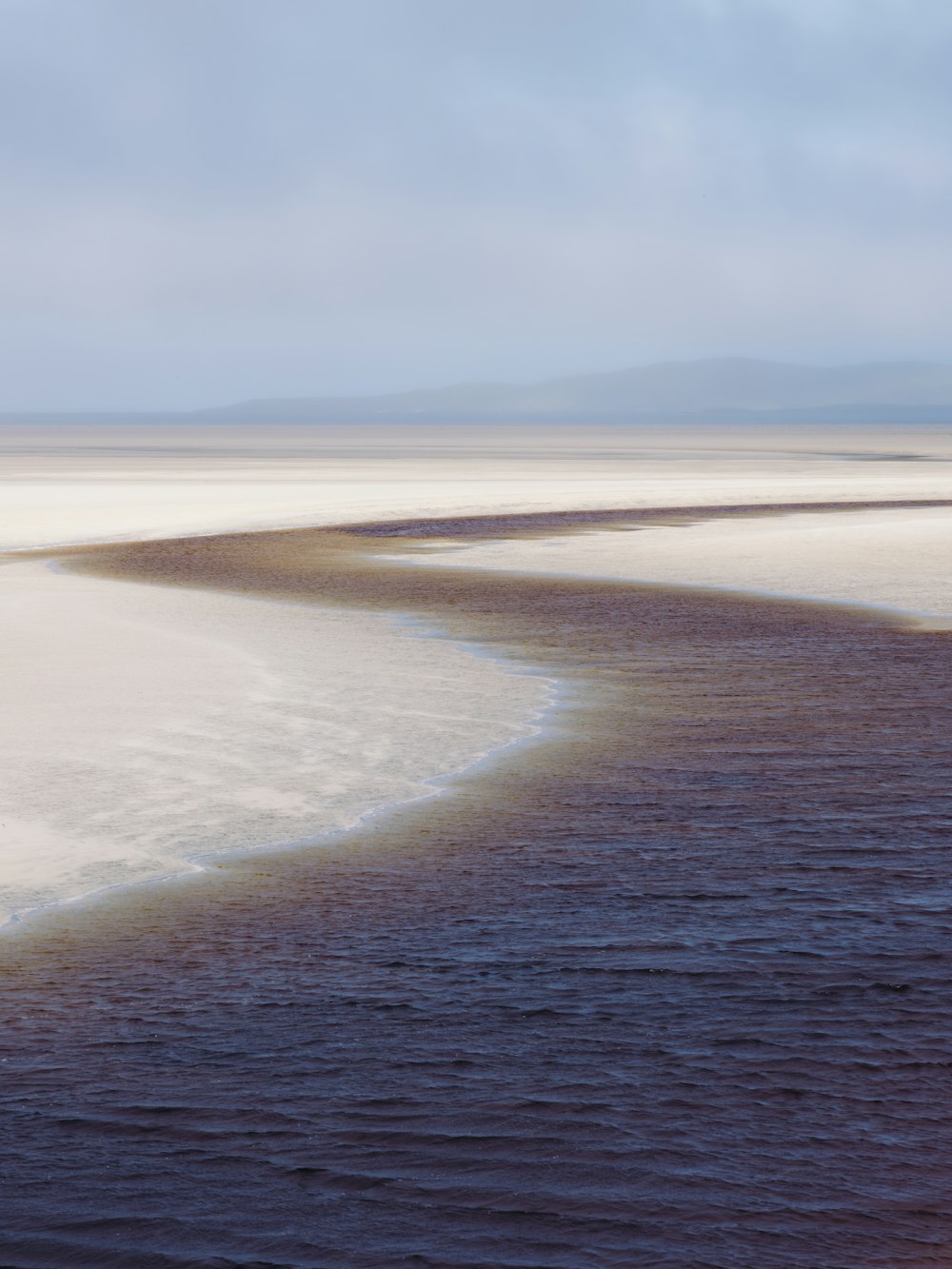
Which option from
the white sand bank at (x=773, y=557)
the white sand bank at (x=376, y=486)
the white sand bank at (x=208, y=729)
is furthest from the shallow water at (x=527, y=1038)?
the white sand bank at (x=376, y=486)

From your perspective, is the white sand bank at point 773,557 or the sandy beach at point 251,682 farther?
the white sand bank at point 773,557

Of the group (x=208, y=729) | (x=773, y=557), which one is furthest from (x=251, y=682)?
(x=773, y=557)

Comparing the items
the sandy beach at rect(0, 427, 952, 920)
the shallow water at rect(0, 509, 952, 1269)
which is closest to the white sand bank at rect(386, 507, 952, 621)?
the sandy beach at rect(0, 427, 952, 920)

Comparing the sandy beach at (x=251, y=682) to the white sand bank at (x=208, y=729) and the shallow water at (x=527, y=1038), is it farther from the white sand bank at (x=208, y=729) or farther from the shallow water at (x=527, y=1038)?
the shallow water at (x=527, y=1038)

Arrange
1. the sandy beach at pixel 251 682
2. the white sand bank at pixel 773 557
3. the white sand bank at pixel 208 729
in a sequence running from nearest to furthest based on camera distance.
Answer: the white sand bank at pixel 208 729
the sandy beach at pixel 251 682
the white sand bank at pixel 773 557

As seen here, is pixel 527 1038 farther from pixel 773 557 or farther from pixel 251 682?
pixel 773 557

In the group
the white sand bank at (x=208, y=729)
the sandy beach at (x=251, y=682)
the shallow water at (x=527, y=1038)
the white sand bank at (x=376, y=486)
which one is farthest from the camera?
the white sand bank at (x=376, y=486)

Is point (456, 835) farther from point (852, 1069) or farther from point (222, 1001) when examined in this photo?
point (852, 1069)
